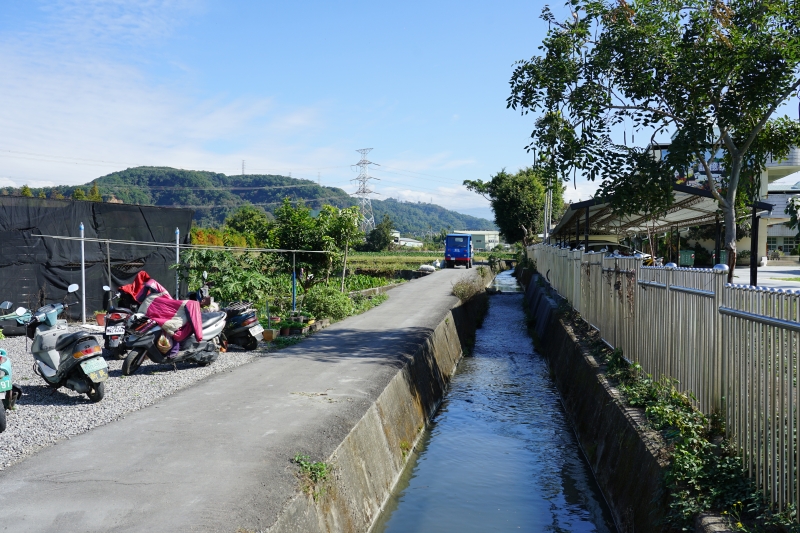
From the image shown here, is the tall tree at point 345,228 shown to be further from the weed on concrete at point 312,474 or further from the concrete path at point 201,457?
the weed on concrete at point 312,474

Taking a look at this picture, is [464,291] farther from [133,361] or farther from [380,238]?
[380,238]

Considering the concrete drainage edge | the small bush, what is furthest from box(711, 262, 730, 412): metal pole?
the small bush

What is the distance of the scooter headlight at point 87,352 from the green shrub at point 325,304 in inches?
310

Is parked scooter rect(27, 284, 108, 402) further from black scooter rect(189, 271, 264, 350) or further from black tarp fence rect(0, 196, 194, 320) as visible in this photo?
black tarp fence rect(0, 196, 194, 320)

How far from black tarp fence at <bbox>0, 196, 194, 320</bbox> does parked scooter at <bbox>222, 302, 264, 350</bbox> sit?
2820 mm

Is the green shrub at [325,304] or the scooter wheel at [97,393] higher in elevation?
the green shrub at [325,304]

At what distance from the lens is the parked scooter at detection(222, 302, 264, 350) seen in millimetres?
11773

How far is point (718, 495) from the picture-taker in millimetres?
4535

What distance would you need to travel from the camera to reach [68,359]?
7.73 metres

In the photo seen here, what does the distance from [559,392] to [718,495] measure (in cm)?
797

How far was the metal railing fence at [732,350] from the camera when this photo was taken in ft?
13.5

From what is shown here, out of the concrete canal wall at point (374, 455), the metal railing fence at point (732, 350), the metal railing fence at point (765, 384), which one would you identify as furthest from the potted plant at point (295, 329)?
the metal railing fence at point (765, 384)

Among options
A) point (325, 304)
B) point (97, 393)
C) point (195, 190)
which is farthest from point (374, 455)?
point (195, 190)

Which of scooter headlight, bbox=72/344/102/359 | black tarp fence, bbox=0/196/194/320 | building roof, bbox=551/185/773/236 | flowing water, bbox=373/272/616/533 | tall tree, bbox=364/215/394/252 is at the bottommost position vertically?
flowing water, bbox=373/272/616/533
